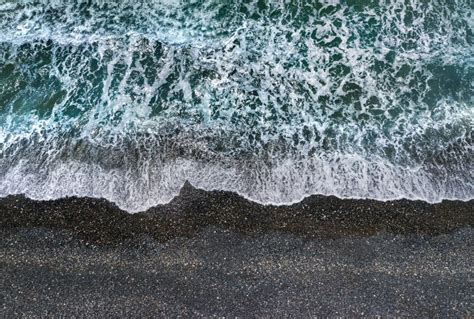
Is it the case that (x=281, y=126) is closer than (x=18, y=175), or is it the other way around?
(x=18, y=175)

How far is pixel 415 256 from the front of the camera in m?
6.60

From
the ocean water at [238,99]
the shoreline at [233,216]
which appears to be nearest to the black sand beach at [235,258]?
the shoreline at [233,216]

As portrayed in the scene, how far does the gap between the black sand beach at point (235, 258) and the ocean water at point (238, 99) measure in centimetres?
34

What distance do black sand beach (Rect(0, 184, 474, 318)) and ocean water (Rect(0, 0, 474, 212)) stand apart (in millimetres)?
342

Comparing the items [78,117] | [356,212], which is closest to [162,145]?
[78,117]

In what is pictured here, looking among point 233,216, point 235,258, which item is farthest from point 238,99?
point 235,258

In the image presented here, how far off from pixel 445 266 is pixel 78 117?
7.12m

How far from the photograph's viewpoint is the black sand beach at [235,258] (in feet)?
20.3

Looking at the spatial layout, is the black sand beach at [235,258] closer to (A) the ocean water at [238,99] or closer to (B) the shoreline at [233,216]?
(B) the shoreline at [233,216]

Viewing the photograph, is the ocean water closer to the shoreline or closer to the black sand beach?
the shoreline

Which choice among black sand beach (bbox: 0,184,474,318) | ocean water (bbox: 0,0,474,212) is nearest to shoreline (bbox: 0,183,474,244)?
black sand beach (bbox: 0,184,474,318)

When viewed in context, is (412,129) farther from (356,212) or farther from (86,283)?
(86,283)

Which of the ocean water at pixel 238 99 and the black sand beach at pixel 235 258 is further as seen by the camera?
the ocean water at pixel 238 99

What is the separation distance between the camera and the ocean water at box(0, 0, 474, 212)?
24.7 feet
